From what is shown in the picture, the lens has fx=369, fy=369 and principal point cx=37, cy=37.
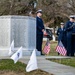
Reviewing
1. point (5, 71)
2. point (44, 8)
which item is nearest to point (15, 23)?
point (5, 71)

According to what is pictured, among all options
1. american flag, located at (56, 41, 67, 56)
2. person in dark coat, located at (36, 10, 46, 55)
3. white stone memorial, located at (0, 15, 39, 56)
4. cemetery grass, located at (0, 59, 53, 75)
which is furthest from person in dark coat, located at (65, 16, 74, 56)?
cemetery grass, located at (0, 59, 53, 75)

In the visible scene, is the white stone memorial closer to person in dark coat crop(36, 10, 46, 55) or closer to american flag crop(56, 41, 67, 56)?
person in dark coat crop(36, 10, 46, 55)

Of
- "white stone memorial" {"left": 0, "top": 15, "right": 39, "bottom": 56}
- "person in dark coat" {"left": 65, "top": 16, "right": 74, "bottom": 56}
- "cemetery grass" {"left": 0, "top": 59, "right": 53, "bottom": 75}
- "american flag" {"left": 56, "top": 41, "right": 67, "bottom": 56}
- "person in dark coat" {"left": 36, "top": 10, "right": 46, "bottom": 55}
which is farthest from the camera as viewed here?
"person in dark coat" {"left": 36, "top": 10, "right": 46, "bottom": 55}

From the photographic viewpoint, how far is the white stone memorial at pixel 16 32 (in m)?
14.8

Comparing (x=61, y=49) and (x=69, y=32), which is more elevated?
(x=69, y=32)

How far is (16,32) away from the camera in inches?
584

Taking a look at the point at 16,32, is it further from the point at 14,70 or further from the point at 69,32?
the point at 14,70

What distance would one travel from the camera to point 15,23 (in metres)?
14.8

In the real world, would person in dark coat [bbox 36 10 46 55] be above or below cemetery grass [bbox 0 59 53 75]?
above

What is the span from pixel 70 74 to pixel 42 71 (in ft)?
2.86

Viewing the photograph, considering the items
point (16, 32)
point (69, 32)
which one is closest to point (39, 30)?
point (69, 32)

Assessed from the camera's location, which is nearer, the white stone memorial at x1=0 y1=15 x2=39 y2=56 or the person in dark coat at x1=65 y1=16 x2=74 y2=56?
the white stone memorial at x1=0 y1=15 x2=39 y2=56

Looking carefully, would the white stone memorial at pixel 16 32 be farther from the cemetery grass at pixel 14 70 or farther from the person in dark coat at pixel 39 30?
the cemetery grass at pixel 14 70

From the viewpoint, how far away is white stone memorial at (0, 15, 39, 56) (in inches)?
582
